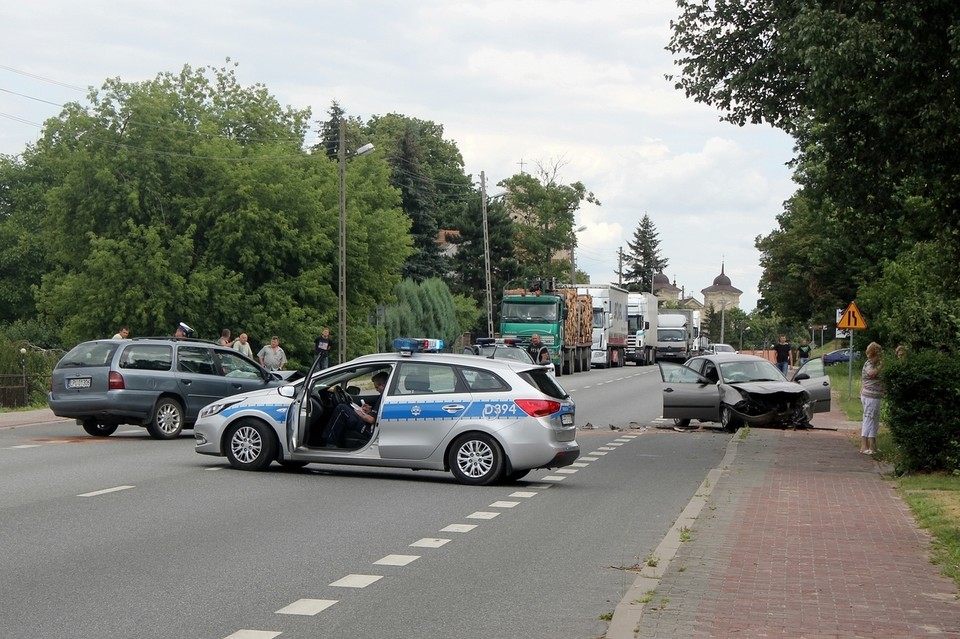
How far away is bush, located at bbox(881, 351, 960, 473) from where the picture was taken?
16062 mm

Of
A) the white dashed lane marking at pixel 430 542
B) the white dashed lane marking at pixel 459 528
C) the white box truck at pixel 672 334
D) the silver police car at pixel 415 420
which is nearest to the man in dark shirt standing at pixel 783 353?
the silver police car at pixel 415 420

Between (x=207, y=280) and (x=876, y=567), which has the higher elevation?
(x=207, y=280)

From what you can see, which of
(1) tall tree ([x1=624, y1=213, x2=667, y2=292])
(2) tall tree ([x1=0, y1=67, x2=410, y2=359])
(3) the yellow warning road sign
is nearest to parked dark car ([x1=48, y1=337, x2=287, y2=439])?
(3) the yellow warning road sign

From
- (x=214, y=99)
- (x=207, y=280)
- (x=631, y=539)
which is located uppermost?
(x=214, y=99)

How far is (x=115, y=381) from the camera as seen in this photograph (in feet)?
68.9

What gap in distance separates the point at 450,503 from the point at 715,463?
262 inches

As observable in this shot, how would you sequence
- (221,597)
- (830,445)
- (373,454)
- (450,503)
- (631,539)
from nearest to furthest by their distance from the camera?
1. (221,597)
2. (631,539)
3. (450,503)
4. (373,454)
5. (830,445)

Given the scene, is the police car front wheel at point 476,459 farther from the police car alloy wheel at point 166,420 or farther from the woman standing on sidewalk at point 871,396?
the police car alloy wheel at point 166,420

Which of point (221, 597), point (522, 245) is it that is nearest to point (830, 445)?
point (221, 597)

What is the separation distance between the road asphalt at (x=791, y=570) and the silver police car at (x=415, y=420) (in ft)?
6.77

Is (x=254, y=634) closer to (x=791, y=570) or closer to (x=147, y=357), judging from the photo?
(x=791, y=570)

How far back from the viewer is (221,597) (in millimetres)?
8047

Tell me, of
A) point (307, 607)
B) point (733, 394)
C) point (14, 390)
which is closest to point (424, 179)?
point (14, 390)

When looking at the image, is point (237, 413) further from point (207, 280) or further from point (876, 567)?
point (207, 280)
